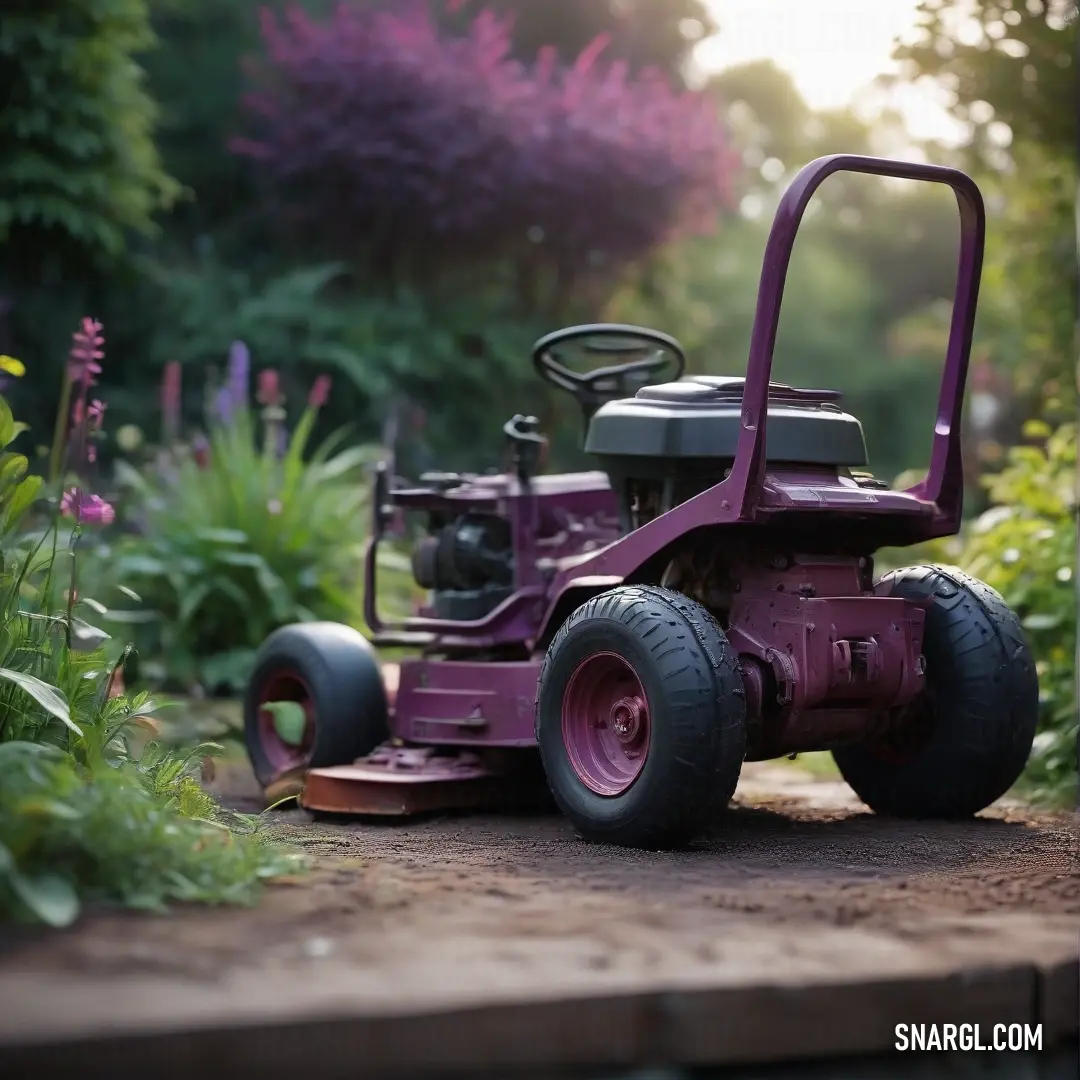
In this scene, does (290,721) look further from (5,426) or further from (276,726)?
(5,426)

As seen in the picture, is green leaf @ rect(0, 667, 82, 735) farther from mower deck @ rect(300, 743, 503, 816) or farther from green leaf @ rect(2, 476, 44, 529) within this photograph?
mower deck @ rect(300, 743, 503, 816)

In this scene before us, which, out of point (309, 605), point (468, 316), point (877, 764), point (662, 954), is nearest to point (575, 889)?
point (662, 954)

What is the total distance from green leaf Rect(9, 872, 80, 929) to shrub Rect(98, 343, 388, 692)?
3.92 m

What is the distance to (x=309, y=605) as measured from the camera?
690 cm

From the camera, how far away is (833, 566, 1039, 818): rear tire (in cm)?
411

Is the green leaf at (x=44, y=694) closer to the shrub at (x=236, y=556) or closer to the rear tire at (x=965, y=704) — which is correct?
the rear tire at (x=965, y=704)

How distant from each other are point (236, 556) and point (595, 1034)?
4.63m

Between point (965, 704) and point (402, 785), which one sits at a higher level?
point (965, 704)

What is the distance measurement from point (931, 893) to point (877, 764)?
124 centimetres

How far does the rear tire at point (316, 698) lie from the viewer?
482 cm

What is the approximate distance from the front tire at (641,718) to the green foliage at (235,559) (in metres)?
2.93

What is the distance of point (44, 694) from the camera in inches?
133

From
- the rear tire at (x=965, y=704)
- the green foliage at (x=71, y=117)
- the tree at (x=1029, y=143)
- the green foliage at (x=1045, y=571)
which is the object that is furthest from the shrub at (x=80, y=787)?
the green foliage at (x=71, y=117)

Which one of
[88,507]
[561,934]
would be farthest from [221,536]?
[561,934]
